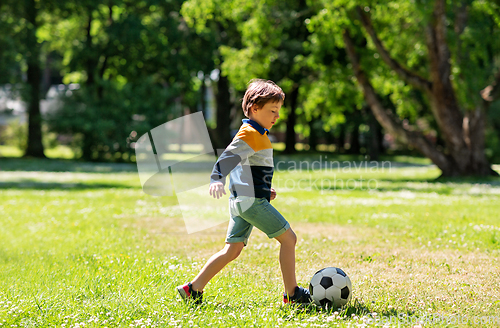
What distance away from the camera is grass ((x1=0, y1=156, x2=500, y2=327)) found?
3.97 m

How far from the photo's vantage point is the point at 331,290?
13.7 feet

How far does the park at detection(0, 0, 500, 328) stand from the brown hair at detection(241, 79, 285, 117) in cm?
21

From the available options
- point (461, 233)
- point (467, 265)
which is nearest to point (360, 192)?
point (461, 233)

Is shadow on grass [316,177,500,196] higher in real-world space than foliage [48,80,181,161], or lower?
lower

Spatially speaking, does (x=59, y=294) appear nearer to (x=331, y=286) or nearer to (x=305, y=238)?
(x=331, y=286)

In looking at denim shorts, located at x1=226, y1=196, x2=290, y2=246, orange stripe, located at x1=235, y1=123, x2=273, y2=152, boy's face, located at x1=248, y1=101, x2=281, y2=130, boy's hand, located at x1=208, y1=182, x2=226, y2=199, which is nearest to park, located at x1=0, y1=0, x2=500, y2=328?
boy's face, located at x1=248, y1=101, x2=281, y2=130

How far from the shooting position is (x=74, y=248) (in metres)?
6.78

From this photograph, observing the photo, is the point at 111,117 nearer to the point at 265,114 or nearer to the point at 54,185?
the point at 54,185

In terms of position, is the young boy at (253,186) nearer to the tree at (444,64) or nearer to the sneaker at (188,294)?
the sneaker at (188,294)

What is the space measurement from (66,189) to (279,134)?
5784cm

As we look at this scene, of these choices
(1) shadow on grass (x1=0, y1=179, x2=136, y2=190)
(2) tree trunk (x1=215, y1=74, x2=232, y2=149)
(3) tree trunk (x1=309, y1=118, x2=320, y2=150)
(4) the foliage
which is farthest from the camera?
(3) tree trunk (x1=309, y1=118, x2=320, y2=150)

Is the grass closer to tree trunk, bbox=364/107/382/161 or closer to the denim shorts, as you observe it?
the denim shorts

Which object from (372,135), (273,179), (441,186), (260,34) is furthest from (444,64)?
(372,135)

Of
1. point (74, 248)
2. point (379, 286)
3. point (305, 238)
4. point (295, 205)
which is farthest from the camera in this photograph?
point (295, 205)
